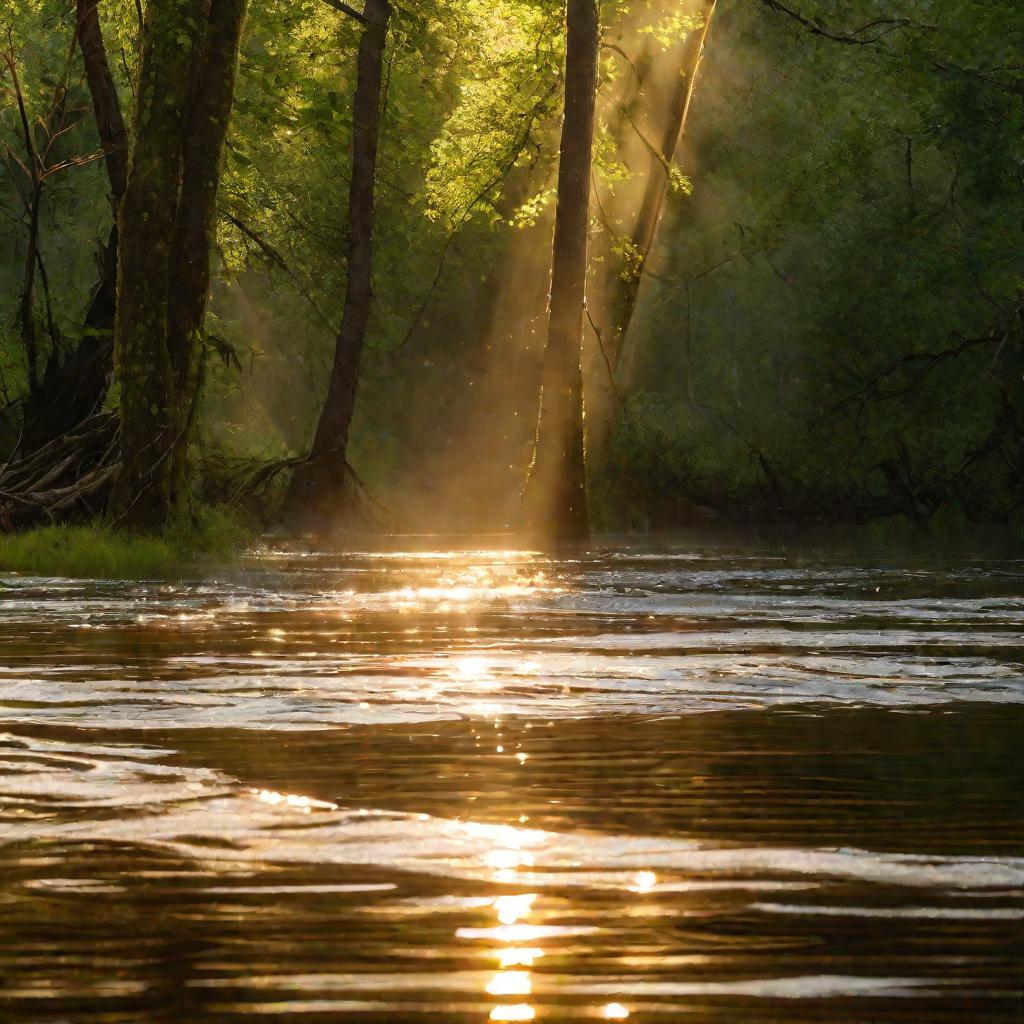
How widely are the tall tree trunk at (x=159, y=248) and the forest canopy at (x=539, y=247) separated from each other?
0.03m

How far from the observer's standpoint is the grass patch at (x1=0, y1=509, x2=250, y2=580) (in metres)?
14.0

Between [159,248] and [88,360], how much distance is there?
11.1 ft

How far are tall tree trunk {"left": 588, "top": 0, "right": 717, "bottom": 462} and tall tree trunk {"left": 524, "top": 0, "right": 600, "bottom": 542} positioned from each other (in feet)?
18.4

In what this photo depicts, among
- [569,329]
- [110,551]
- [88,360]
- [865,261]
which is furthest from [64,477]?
[865,261]

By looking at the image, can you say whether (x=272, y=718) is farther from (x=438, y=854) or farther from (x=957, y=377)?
(x=957, y=377)

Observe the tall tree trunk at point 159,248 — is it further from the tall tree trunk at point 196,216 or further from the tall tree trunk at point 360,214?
the tall tree trunk at point 360,214

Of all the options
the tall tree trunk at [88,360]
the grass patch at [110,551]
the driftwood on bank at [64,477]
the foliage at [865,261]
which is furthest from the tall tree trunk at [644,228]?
the grass patch at [110,551]

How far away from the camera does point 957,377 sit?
105 ft

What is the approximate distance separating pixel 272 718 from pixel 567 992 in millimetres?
2859

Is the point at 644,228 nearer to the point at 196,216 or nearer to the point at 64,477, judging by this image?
the point at 64,477

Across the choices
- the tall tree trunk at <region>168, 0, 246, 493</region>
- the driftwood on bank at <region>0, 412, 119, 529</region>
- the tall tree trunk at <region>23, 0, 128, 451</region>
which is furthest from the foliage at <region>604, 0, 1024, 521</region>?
the driftwood on bank at <region>0, 412, 119, 529</region>

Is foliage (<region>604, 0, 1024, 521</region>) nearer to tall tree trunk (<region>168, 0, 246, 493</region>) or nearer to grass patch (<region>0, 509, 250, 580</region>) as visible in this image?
tall tree trunk (<region>168, 0, 246, 493</region>)

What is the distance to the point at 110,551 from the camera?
46.7ft

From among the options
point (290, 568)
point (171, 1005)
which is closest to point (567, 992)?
point (171, 1005)
